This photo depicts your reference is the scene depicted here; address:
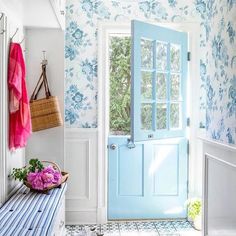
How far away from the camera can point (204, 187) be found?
108 inches

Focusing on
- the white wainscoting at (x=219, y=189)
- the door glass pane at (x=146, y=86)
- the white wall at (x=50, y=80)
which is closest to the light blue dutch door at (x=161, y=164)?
the door glass pane at (x=146, y=86)

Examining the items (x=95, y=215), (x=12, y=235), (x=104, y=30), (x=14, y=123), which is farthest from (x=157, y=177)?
(x=12, y=235)

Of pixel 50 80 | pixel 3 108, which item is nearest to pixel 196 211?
pixel 50 80

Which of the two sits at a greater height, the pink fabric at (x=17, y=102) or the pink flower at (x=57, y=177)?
the pink fabric at (x=17, y=102)

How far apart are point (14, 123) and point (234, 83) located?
4.91 ft

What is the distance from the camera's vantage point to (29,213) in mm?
2219

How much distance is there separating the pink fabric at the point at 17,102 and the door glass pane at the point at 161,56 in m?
1.40

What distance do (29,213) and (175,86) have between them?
7.11 ft

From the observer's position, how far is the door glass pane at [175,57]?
151 inches

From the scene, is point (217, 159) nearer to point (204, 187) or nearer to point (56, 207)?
point (204, 187)

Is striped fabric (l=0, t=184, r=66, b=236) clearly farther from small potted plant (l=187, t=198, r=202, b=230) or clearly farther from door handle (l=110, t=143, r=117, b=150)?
small potted plant (l=187, t=198, r=202, b=230)

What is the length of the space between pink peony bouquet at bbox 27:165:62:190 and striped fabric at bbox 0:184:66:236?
2.5 inches

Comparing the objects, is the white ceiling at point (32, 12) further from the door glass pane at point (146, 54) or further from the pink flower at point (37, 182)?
the pink flower at point (37, 182)

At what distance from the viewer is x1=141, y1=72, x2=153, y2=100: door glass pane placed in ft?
11.6
